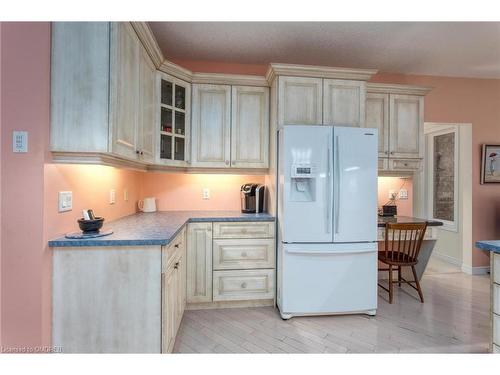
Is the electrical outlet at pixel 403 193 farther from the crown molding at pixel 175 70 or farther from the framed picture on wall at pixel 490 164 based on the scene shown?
the crown molding at pixel 175 70

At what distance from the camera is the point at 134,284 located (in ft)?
5.08

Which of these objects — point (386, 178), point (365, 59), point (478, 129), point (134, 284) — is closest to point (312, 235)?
point (134, 284)

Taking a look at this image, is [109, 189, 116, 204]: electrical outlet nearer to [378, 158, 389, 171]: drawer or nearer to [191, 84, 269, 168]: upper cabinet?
[191, 84, 269, 168]: upper cabinet

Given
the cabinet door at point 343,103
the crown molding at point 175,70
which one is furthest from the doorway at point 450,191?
the crown molding at point 175,70

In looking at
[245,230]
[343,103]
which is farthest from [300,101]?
[245,230]

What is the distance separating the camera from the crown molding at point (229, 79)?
2.69 metres

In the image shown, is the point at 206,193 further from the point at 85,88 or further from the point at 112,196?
the point at 85,88

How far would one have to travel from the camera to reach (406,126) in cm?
303

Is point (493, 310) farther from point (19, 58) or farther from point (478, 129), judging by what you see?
point (19, 58)

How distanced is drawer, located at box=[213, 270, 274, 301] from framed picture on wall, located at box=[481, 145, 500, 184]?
3.24m

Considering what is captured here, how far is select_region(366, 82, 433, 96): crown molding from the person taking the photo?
116 inches

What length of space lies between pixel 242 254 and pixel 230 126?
1.32m

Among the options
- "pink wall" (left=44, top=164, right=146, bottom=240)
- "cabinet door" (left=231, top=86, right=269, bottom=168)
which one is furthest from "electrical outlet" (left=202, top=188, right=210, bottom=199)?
"pink wall" (left=44, top=164, right=146, bottom=240)
